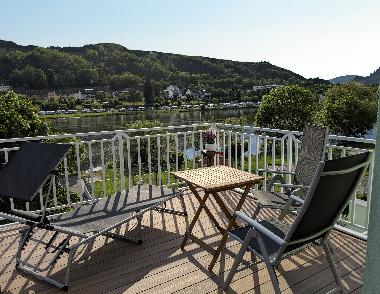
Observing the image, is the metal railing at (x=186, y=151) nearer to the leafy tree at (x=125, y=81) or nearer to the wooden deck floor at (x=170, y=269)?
the wooden deck floor at (x=170, y=269)

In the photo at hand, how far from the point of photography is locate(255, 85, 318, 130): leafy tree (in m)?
34.2

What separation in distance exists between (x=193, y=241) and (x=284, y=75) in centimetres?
9649

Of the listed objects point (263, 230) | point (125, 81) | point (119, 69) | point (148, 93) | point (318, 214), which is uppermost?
point (119, 69)

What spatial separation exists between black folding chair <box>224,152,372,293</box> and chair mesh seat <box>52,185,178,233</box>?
1.26m

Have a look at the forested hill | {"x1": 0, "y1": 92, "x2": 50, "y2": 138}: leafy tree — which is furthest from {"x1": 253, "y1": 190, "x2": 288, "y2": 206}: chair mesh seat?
the forested hill

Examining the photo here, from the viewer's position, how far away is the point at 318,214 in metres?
2.22

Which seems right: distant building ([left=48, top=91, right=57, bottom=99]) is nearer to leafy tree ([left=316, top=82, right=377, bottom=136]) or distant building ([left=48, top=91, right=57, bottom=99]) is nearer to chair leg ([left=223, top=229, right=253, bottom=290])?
leafy tree ([left=316, top=82, right=377, bottom=136])

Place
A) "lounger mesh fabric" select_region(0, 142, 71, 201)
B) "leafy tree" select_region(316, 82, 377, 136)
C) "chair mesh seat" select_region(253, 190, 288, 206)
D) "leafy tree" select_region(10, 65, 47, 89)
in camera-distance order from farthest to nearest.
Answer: "leafy tree" select_region(10, 65, 47, 89) < "leafy tree" select_region(316, 82, 377, 136) < "chair mesh seat" select_region(253, 190, 288, 206) < "lounger mesh fabric" select_region(0, 142, 71, 201)

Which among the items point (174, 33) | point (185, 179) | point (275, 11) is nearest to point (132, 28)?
point (174, 33)

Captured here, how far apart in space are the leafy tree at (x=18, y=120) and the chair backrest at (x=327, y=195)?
57.9 feet

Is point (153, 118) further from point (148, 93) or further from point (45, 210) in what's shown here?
point (45, 210)

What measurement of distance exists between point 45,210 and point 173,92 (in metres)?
92.0

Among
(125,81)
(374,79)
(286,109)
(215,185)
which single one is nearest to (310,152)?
(215,185)

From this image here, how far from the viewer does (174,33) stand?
1622cm
